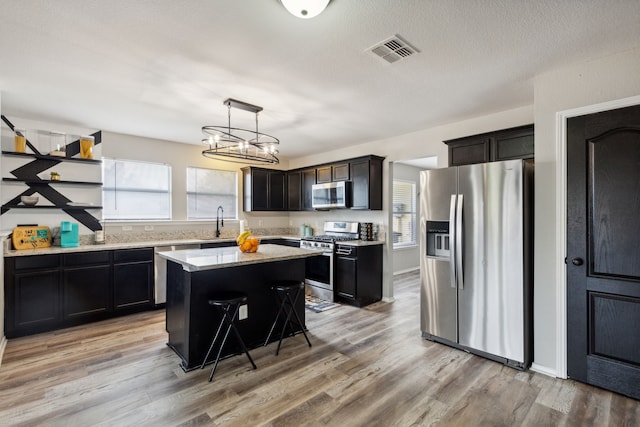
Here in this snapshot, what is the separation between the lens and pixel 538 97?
2.73 meters

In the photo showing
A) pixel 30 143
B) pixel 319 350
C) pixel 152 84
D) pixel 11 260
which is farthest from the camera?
pixel 30 143

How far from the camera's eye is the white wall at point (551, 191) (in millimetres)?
2506

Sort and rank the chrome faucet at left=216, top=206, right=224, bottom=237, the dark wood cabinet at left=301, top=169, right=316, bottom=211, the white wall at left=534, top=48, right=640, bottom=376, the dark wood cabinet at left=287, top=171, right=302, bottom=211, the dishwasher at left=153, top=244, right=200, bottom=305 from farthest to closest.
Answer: the dark wood cabinet at left=287, top=171, right=302, bottom=211 < the dark wood cabinet at left=301, top=169, right=316, bottom=211 < the chrome faucet at left=216, top=206, right=224, bottom=237 < the dishwasher at left=153, top=244, right=200, bottom=305 < the white wall at left=534, top=48, right=640, bottom=376

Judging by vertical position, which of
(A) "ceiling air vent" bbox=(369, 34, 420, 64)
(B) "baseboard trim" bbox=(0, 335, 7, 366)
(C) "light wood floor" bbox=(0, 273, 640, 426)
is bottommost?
(C) "light wood floor" bbox=(0, 273, 640, 426)

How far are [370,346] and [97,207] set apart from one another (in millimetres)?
4109

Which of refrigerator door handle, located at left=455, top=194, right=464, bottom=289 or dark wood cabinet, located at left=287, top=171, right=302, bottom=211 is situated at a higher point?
dark wood cabinet, located at left=287, top=171, right=302, bottom=211

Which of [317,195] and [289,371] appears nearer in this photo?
[289,371]

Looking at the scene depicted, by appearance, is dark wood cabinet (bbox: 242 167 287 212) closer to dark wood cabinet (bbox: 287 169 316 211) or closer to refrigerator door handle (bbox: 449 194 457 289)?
dark wood cabinet (bbox: 287 169 316 211)

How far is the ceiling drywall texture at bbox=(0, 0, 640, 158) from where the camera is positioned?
1874 millimetres

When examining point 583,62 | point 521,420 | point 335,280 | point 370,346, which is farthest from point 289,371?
point 583,62

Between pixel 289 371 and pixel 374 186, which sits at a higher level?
pixel 374 186

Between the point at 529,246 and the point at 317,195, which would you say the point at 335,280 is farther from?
the point at 529,246

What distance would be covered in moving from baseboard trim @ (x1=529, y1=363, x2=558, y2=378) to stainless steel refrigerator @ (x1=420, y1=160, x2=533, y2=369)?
6 centimetres

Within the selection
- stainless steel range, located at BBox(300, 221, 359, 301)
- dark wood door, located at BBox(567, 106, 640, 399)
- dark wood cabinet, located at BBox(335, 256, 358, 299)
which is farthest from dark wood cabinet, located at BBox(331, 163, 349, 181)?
dark wood door, located at BBox(567, 106, 640, 399)
